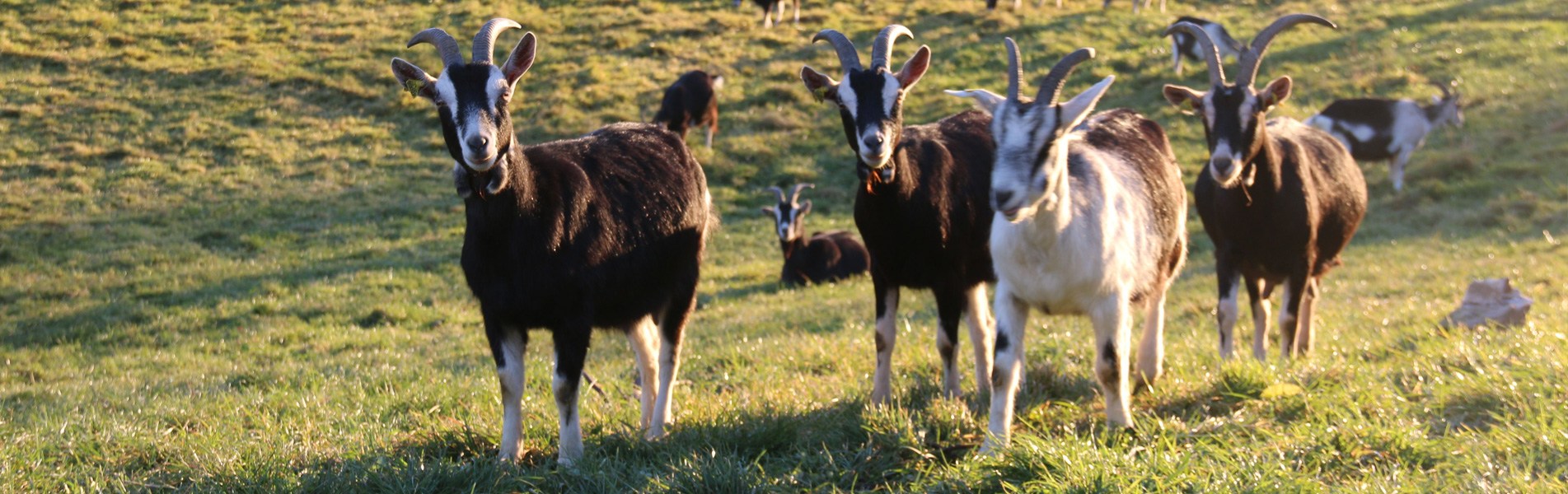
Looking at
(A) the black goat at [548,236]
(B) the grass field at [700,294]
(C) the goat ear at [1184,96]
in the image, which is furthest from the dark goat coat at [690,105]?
(A) the black goat at [548,236]

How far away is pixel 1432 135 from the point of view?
67.1 feet

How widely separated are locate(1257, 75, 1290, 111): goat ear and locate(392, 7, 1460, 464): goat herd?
16mm

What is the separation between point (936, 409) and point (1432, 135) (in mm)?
17853

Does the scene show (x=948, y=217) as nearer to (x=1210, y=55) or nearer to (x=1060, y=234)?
(x=1060, y=234)

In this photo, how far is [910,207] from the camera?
257 inches

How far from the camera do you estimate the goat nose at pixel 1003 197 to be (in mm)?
4977

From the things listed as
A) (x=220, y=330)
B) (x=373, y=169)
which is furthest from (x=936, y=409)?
(x=373, y=169)

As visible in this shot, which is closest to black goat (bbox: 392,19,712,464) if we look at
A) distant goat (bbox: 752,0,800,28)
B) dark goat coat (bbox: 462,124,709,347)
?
dark goat coat (bbox: 462,124,709,347)

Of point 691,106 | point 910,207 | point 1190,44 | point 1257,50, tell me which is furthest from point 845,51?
point 1190,44

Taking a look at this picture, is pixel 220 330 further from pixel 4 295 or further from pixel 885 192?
pixel 885 192

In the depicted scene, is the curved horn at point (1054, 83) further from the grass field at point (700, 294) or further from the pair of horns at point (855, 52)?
the grass field at point (700, 294)

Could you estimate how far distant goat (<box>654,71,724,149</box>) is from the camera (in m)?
20.0

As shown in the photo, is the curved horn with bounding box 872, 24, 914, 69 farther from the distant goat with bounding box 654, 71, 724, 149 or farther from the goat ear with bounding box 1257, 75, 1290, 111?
the distant goat with bounding box 654, 71, 724, 149

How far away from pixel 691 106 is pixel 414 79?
576 inches
